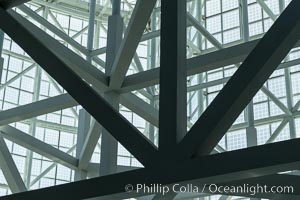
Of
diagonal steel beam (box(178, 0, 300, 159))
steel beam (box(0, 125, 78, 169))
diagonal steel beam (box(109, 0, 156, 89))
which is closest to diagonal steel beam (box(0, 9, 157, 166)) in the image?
diagonal steel beam (box(178, 0, 300, 159))

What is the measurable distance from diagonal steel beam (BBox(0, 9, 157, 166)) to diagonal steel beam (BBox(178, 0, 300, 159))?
1.88 ft

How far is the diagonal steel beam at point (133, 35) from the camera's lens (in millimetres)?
7950

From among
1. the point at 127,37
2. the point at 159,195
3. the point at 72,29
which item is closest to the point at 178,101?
the point at 159,195

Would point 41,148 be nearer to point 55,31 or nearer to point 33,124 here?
point 55,31

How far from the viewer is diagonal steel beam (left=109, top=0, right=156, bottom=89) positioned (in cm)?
795

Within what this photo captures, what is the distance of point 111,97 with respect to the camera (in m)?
10.4

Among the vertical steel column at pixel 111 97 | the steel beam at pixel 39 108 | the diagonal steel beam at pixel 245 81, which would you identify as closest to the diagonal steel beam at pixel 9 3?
the vertical steel column at pixel 111 97

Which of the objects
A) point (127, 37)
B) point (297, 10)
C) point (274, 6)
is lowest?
point (297, 10)

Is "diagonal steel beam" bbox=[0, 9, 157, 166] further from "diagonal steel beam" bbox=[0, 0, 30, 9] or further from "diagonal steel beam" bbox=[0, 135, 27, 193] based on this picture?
"diagonal steel beam" bbox=[0, 135, 27, 193]

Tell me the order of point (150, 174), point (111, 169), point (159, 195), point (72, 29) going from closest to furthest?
point (150, 174), point (159, 195), point (111, 169), point (72, 29)

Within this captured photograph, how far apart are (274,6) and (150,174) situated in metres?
21.6

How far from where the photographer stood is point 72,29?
30.3 meters

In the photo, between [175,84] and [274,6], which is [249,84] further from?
[274,6]

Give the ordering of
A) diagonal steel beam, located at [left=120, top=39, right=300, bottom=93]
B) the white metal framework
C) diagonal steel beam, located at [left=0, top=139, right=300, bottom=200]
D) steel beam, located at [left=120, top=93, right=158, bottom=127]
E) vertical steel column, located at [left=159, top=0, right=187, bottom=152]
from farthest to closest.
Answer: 1. steel beam, located at [left=120, top=93, right=158, bottom=127]
2. the white metal framework
3. diagonal steel beam, located at [left=120, top=39, right=300, bottom=93]
4. vertical steel column, located at [left=159, top=0, right=187, bottom=152]
5. diagonal steel beam, located at [left=0, top=139, right=300, bottom=200]
